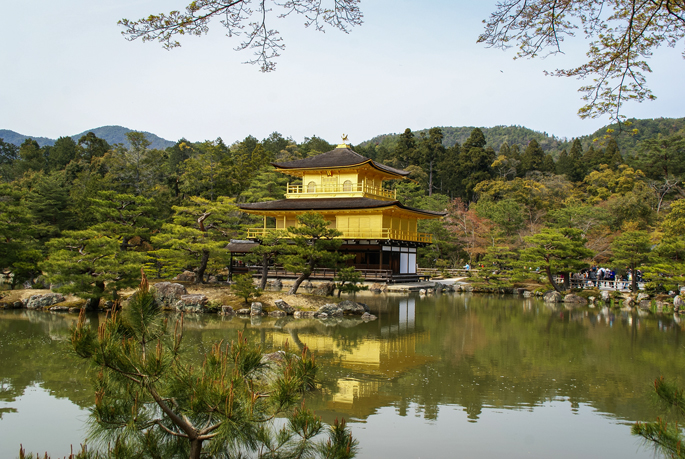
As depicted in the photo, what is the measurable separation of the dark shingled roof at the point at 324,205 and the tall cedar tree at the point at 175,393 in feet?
63.9

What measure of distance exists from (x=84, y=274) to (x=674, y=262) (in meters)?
19.2

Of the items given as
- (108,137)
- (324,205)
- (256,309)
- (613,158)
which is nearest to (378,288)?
Result: (324,205)

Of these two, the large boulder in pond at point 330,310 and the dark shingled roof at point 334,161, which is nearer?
the large boulder in pond at point 330,310

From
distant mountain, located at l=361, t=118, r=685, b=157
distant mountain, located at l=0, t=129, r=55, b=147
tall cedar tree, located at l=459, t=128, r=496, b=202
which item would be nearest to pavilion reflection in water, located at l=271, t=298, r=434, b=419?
tall cedar tree, located at l=459, t=128, r=496, b=202

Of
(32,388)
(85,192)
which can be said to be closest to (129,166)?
(85,192)

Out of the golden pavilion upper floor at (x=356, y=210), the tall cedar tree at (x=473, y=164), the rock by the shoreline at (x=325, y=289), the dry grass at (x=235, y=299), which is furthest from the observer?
the tall cedar tree at (x=473, y=164)

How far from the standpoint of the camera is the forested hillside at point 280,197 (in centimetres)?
1655

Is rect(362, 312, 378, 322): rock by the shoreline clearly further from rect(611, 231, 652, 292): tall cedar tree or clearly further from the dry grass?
rect(611, 231, 652, 292): tall cedar tree

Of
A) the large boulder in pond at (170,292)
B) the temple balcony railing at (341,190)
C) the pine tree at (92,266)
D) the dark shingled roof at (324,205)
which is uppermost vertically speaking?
the temple balcony railing at (341,190)

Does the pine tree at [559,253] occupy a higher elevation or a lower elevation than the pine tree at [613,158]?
lower

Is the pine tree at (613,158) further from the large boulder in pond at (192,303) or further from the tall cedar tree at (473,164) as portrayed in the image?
the large boulder in pond at (192,303)

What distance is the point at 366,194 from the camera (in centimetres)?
2544

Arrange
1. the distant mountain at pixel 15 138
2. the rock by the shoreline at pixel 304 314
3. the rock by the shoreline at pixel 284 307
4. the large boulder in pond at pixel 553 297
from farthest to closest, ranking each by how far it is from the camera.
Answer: the distant mountain at pixel 15 138, the large boulder in pond at pixel 553 297, the rock by the shoreline at pixel 284 307, the rock by the shoreline at pixel 304 314

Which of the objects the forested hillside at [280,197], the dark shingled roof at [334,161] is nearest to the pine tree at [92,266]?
the forested hillside at [280,197]
